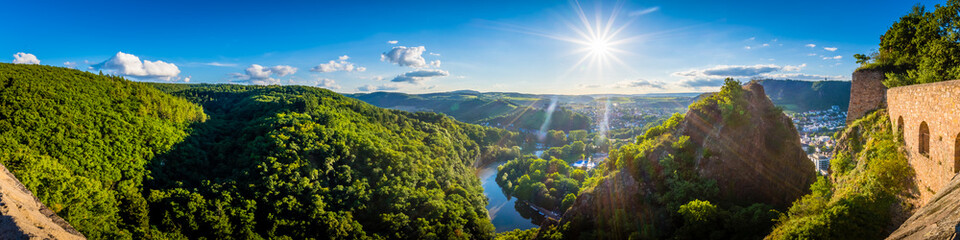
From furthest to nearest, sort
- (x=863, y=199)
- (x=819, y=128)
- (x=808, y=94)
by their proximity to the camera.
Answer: (x=808, y=94), (x=819, y=128), (x=863, y=199)

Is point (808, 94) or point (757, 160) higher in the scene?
point (808, 94)

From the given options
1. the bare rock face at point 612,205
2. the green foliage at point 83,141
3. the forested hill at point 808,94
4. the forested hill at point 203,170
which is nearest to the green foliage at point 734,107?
the bare rock face at point 612,205

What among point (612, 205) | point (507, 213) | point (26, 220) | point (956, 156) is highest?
point (956, 156)

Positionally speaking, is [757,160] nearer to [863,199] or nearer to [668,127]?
[668,127]

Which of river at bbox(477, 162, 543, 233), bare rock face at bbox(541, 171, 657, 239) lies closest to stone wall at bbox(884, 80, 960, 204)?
bare rock face at bbox(541, 171, 657, 239)

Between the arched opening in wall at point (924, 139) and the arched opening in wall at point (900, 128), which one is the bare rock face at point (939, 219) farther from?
the arched opening in wall at point (900, 128)

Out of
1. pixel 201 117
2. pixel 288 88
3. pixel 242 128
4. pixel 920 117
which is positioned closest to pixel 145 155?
pixel 242 128

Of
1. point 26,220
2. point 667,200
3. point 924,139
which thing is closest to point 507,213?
point 667,200

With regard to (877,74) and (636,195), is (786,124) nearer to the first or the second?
(877,74)
